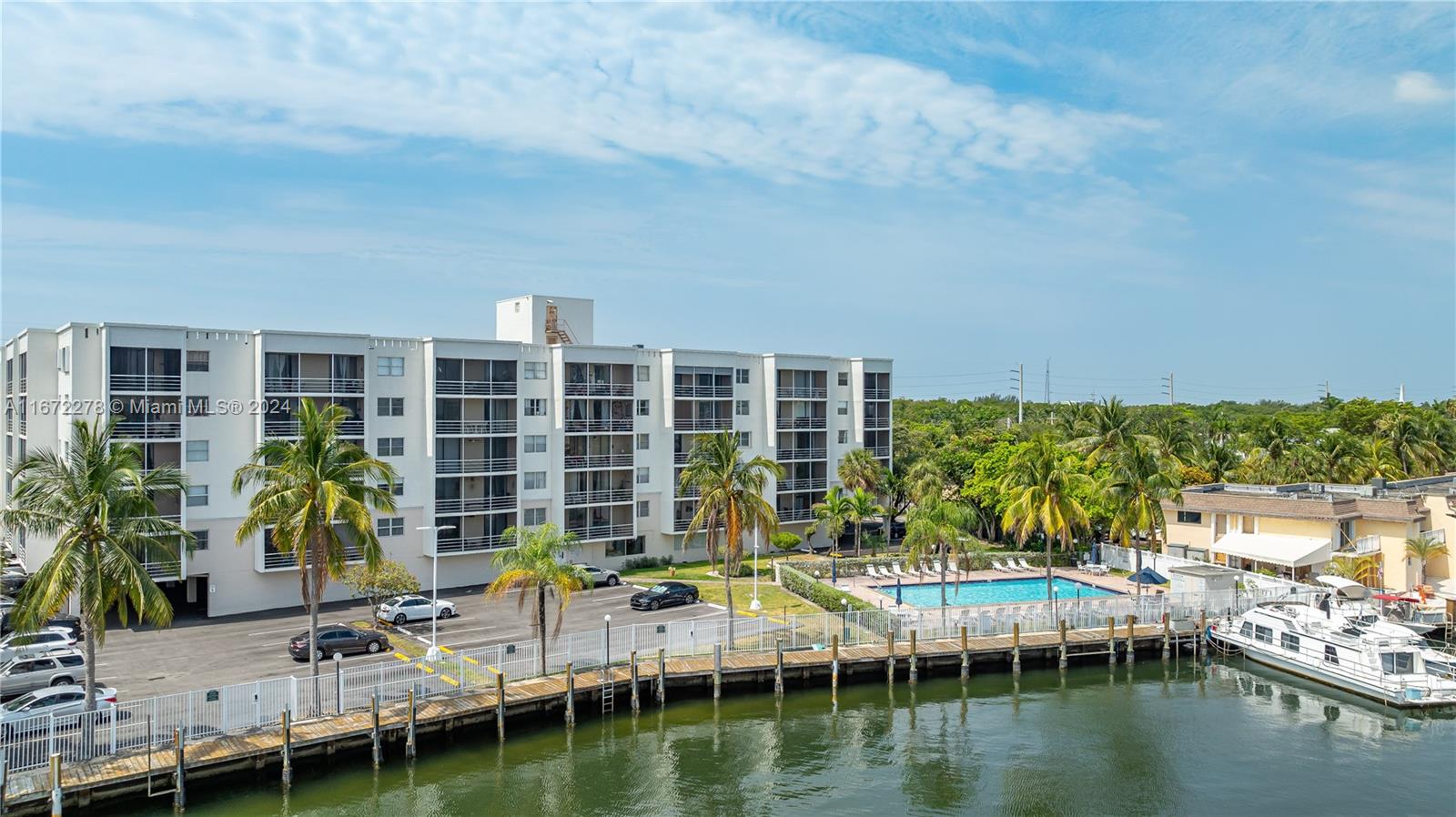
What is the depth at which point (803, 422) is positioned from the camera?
2911 inches

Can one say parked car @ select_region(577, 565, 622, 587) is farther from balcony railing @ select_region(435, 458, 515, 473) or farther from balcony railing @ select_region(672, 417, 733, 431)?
balcony railing @ select_region(672, 417, 733, 431)

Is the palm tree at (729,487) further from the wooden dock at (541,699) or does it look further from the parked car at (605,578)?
the parked car at (605,578)

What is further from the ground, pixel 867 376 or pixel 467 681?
pixel 867 376

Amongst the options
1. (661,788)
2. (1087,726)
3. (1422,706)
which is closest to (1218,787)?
(1087,726)

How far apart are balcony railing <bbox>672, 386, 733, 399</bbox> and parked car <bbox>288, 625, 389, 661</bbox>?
2861 cm

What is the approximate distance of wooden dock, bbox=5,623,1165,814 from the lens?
95.2 ft

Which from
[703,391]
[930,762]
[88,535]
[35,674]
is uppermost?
[703,391]

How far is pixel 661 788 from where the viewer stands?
106ft

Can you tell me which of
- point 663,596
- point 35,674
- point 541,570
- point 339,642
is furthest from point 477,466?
point 35,674

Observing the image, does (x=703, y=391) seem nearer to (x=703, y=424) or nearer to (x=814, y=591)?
(x=703, y=424)

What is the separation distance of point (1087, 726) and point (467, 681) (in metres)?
23.9

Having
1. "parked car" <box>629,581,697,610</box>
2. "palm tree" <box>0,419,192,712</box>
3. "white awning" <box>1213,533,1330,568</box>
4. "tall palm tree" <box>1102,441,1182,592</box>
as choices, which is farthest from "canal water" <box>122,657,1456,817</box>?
"white awning" <box>1213,533,1330,568</box>

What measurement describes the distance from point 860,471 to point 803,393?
713cm

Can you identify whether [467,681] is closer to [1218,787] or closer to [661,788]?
[661,788]
